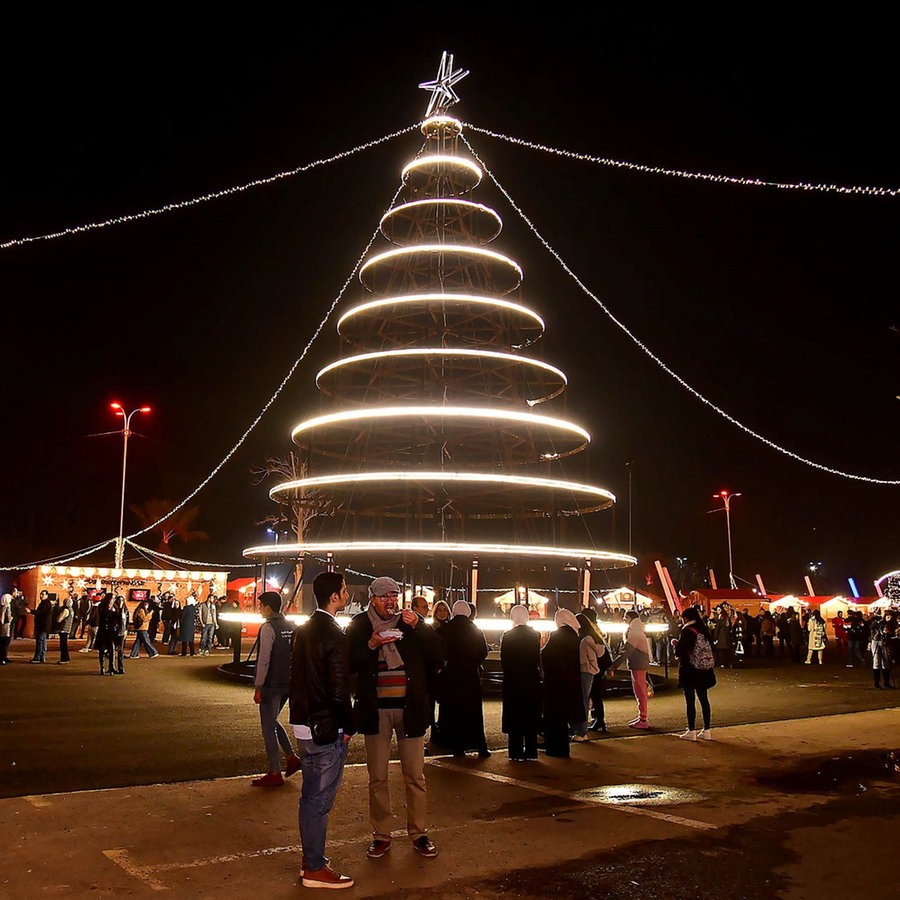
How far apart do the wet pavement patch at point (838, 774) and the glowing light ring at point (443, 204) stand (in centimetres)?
1694

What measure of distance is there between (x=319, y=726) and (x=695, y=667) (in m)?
8.35

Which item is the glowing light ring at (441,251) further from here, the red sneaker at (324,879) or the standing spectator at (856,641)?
the red sneaker at (324,879)

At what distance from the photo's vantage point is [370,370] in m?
23.2

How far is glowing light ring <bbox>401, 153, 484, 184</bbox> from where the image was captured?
24891 millimetres

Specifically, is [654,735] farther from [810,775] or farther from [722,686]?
[722,686]

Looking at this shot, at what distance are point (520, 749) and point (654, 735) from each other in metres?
3.18

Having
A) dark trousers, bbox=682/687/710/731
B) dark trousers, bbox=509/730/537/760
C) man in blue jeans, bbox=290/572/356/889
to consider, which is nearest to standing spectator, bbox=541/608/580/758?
dark trousers, bbox=509/730/537/760

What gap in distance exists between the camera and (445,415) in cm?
1936

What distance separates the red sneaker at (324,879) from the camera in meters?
6.11

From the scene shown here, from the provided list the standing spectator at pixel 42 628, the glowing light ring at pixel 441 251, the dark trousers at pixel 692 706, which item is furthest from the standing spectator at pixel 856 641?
the standing spectator at pixel 42 628

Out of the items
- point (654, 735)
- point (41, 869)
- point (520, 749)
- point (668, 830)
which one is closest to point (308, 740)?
point (41, 869)

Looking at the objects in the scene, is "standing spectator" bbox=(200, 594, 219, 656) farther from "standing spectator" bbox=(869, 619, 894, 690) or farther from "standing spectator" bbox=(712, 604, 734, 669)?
"standing spectator" bbox=(869, 619, 894, 690)

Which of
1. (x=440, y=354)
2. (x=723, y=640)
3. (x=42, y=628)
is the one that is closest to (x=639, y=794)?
(x=440, y=354)

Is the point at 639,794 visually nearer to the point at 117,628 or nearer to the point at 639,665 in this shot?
the point at 639,665
